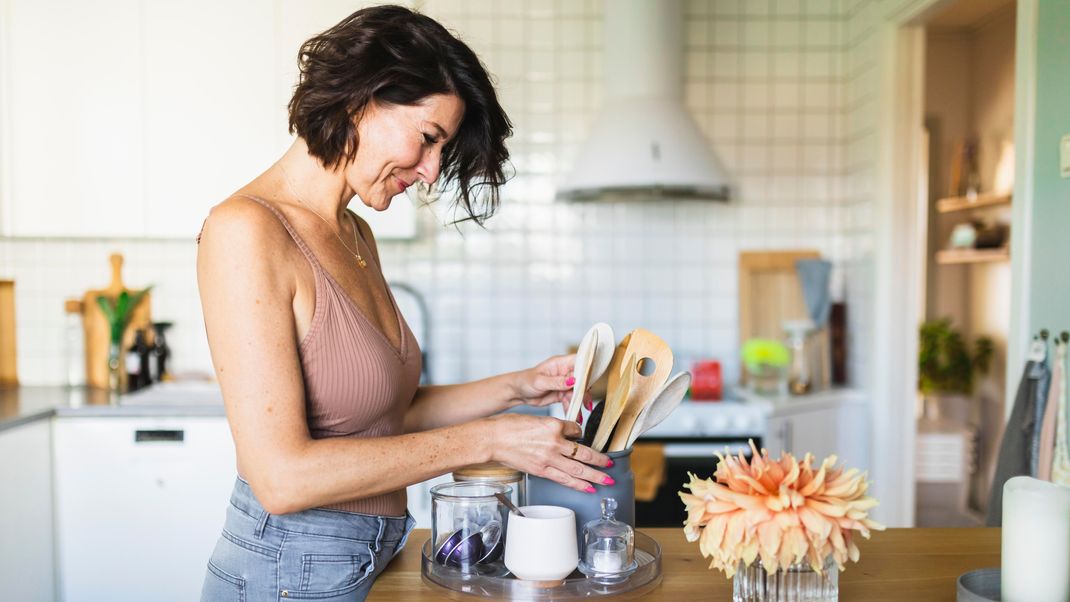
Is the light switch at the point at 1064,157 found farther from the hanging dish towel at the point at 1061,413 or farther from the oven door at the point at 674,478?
the oven door at the point at 674,478

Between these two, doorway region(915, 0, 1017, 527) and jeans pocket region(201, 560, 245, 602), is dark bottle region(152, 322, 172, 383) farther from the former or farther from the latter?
doorway region(915, 0, 1017, 527)

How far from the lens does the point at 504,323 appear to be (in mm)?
3209

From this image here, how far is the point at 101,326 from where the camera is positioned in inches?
120

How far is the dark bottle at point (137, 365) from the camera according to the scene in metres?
2.93

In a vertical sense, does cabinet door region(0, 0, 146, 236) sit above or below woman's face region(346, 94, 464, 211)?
above

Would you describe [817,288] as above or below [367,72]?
below

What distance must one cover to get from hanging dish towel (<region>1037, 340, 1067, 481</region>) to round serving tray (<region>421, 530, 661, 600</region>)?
126 centimetres

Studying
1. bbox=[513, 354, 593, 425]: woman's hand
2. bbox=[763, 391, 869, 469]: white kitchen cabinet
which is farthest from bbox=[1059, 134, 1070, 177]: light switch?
bbox=[513, 354, 593, 425]: woman's hand

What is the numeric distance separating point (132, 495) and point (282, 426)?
179 centimetres

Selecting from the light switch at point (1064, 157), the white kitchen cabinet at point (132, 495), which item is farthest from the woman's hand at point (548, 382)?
the white kitchen cabinet at point (132, 495)

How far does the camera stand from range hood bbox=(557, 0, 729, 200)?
280cm

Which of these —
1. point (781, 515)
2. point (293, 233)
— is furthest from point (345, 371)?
point (781, 515)

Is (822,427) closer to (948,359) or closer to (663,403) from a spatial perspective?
(948,359)

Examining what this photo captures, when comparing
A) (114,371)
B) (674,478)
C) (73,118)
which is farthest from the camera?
(114,371)
